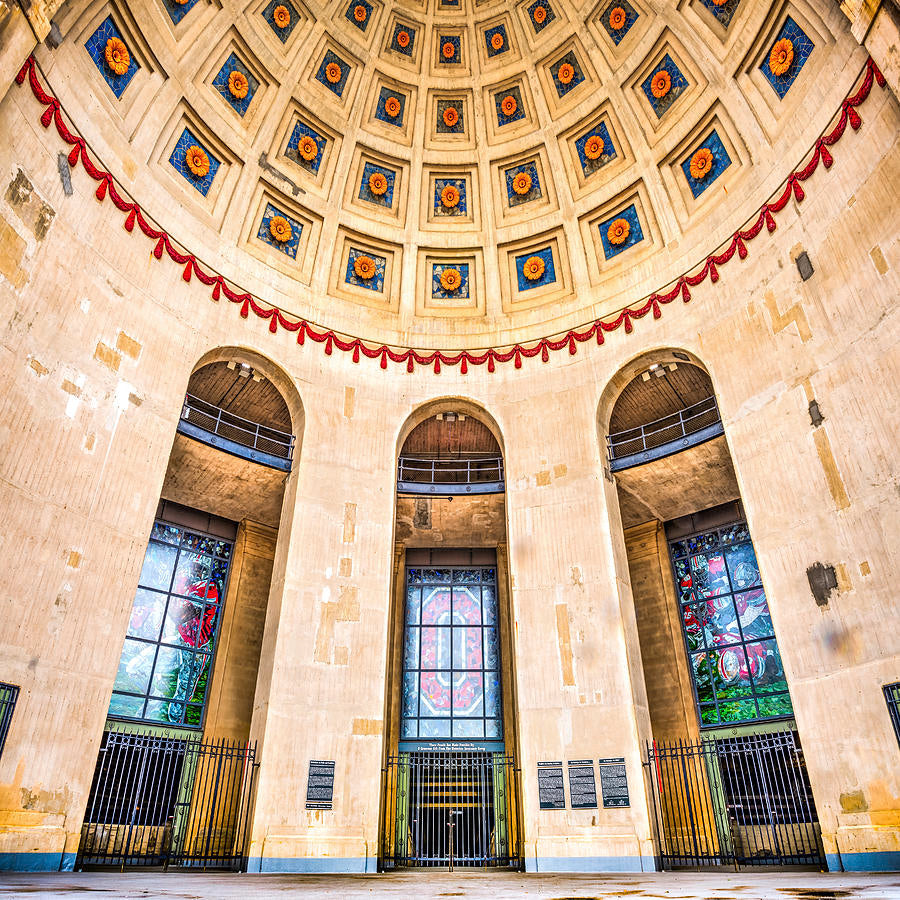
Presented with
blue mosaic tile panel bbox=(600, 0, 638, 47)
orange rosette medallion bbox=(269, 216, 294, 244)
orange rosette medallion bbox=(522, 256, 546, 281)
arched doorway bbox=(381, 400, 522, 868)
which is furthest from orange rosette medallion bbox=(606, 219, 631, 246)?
orange rosette medallion bbox=(269, 216, 294, 244)

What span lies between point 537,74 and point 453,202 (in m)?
4.42

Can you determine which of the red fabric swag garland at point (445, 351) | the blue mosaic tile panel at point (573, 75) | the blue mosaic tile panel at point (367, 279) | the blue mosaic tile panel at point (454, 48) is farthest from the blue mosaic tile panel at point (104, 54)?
the blue mosaic tile panel at point (573, 75)

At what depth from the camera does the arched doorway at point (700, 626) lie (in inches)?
602

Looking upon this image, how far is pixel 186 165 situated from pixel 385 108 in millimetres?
6716

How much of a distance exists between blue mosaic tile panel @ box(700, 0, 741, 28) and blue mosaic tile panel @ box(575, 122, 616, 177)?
3.61 metres

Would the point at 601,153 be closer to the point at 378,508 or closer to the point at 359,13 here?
the point at 359,13

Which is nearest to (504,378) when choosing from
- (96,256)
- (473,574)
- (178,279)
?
(473,574)

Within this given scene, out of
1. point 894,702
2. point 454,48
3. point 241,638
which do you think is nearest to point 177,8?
point 454,48

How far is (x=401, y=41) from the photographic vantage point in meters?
19.2

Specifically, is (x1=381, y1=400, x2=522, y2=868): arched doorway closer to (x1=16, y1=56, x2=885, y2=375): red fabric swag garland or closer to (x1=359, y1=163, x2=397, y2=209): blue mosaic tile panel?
(x1=16, y1=56, x2=885, y2=375): red fabric swag garland

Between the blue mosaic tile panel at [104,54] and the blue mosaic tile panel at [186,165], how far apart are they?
1764mm

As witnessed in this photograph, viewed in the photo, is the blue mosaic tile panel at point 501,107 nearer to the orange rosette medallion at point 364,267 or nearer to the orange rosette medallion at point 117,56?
the orange rosette medallion at point 364,267

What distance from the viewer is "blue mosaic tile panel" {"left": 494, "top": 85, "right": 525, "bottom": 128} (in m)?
19.3

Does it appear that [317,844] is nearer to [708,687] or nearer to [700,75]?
[708,687]
